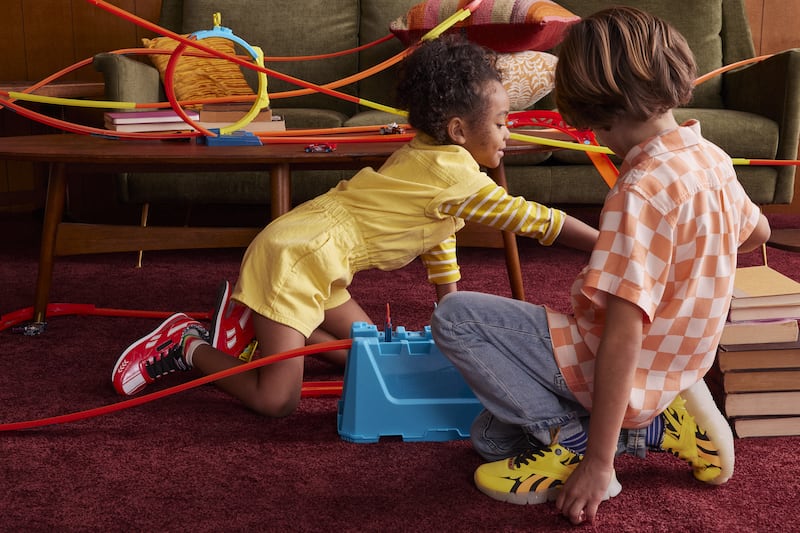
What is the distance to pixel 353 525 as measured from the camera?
124 cm

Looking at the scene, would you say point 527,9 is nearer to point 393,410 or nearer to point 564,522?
point 393,410

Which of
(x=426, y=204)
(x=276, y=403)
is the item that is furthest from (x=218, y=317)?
(x=426, y=204)

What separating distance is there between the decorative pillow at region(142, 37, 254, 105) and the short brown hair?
2.13 meters

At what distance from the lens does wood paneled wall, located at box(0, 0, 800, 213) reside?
365 cm

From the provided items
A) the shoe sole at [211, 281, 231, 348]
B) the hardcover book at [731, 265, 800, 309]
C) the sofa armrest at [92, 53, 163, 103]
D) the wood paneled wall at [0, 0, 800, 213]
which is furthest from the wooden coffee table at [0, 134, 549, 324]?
the wood paneled wall at [0, 0, 800, 213]

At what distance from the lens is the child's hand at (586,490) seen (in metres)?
1.21

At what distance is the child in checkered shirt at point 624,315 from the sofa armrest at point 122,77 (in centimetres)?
185

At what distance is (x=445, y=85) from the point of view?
5.42 feet

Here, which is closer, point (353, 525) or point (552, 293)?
point (353, 525)

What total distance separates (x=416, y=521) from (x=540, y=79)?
6.54 feet

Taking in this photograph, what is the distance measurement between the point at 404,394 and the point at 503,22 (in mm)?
1784

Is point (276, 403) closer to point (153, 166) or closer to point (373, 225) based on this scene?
point (373, 225)

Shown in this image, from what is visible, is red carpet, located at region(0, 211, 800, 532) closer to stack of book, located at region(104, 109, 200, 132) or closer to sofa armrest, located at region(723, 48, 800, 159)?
stack of book, located at region(104, 109, 200, 132)

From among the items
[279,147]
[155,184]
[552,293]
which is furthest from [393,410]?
[155,184]
